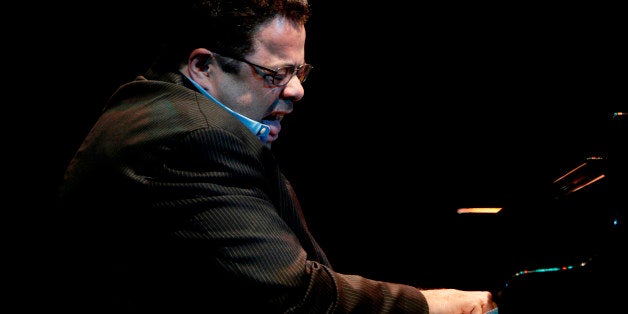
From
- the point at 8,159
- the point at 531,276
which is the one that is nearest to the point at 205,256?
the point at 531,276

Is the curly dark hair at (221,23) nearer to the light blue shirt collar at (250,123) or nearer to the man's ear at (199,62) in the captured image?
the man's ear at (199,62)

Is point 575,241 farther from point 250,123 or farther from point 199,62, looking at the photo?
point 199,62

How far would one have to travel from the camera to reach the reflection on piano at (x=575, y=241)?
99cm

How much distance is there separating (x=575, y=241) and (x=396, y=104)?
1807 mm

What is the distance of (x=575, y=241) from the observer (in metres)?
1.21

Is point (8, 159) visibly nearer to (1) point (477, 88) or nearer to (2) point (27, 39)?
(2) point (27, 39)

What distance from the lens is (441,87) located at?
9.27 feet

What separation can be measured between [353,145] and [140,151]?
2.04 m

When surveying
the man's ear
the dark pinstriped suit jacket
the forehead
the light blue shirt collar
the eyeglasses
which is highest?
the forehead

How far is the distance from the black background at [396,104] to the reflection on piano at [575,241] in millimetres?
718

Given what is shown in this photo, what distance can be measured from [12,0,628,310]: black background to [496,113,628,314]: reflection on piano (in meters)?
0.72

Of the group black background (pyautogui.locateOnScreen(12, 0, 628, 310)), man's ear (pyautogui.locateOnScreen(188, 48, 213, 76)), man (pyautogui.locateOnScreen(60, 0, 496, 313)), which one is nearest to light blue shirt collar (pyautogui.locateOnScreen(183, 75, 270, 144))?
man's ear (pyautogui.locateOnScreen(188, 48, 213, 76))

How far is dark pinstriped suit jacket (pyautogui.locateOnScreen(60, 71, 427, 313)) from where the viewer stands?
3.29 feet

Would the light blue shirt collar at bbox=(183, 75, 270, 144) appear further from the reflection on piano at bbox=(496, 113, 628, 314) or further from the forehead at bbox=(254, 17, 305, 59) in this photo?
the reflection on piano at bbox=(496, 113, 628, 314)
